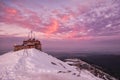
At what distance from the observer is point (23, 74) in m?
38.2

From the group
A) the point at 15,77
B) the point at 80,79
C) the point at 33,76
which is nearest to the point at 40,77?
the point at 33,76

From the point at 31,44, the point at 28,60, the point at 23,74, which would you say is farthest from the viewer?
the point at 31,44

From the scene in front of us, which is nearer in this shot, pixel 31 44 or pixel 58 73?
pixel 58 73

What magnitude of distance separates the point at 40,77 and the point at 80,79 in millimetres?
10975

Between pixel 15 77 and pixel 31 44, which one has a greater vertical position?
pixel 31 44

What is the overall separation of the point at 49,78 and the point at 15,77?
6422 millimetres

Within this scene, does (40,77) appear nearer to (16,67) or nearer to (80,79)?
(16,67)

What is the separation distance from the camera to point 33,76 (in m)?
37.6

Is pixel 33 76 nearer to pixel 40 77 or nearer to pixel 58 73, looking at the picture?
pixel 40 77

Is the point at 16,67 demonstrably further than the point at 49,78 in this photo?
Yes

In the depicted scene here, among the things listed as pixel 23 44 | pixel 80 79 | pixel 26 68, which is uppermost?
pixel 23 44

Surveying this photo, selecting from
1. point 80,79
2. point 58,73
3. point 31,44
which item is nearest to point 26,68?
point 58,73

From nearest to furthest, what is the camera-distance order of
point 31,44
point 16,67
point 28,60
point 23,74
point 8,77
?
point 8,77 < point 23,74 < point 16,67 < point 28,60 < point 31,44

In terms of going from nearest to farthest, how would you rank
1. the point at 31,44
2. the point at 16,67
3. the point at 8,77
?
the point at 8,77 → the point at 16,67 → the point at 31,44
